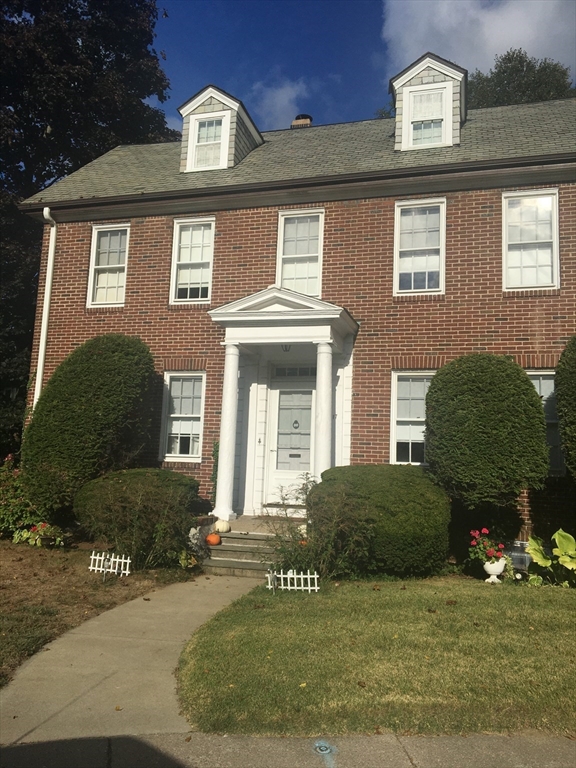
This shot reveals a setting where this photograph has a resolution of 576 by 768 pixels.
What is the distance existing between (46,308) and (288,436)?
18.6 ft

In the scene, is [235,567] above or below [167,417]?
below

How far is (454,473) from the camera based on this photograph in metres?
8.86

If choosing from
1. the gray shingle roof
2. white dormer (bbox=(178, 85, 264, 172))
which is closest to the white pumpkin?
the gray shingle roof

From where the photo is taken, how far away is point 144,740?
3938mm

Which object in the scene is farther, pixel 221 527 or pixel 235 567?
pixel 221 527

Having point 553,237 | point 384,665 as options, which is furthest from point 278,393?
point 384,665

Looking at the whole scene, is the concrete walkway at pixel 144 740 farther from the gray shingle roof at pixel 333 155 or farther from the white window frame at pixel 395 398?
the gray shingle roof at pixel 333 155

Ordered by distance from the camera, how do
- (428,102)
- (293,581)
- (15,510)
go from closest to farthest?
(293,581) → (15,510) → (428,102)

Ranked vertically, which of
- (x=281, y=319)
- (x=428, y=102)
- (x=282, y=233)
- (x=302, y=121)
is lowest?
(x=281, y=319)

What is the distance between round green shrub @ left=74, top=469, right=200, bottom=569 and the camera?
866 centimetres

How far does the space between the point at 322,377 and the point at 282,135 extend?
751cm

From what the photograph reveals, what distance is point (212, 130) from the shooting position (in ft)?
45.2

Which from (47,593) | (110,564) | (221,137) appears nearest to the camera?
(47,593)

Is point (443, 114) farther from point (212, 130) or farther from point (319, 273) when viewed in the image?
point (212, 130)
